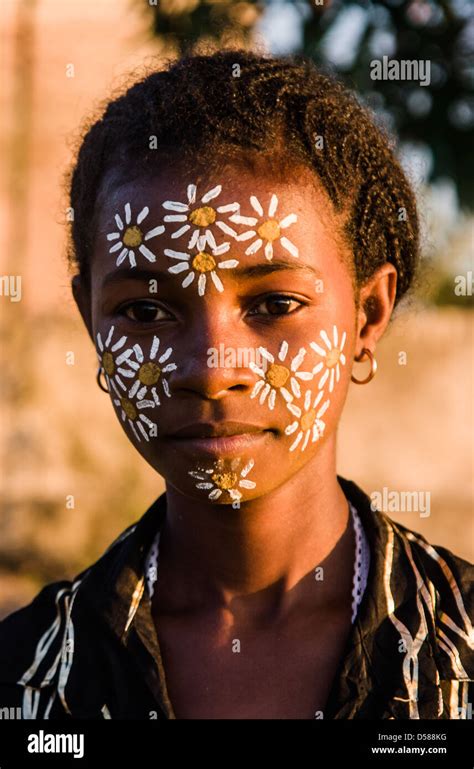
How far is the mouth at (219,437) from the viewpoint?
7.75 ft

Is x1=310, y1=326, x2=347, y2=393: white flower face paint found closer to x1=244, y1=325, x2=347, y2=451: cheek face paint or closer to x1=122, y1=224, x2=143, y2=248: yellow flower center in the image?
x1=244, y1=325, x2=347, y2=451: cheek face paint

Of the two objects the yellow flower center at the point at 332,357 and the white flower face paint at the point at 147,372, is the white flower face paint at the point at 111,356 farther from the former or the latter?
the yellow flower center at the point at 332,357

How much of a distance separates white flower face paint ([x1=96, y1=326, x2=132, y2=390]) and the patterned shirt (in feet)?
1.45

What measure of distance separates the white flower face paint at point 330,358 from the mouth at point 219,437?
0.20m

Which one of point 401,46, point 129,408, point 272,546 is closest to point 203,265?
point 129,408

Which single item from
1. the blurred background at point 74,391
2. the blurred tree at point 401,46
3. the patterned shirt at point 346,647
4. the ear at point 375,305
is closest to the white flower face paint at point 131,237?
the ear at point 375,305

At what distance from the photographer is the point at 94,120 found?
2.91m

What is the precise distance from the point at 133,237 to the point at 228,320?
1.02 ft

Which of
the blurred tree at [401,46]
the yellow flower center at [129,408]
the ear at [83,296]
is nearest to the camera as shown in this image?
the yellow flower center at [129,408]

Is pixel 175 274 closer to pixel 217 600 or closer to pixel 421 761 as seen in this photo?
pixel 217 600

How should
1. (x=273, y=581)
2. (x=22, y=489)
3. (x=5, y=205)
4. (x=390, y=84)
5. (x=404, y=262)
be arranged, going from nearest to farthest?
(x=273, y=581)
(x=404, y=262)
(x=390, y=84)
(x=22, y=489)
(x=5, y=205)

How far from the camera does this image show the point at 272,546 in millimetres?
2570

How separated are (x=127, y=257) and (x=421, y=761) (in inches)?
51.9

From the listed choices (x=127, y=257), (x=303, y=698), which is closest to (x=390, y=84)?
(x=127, y=257)
